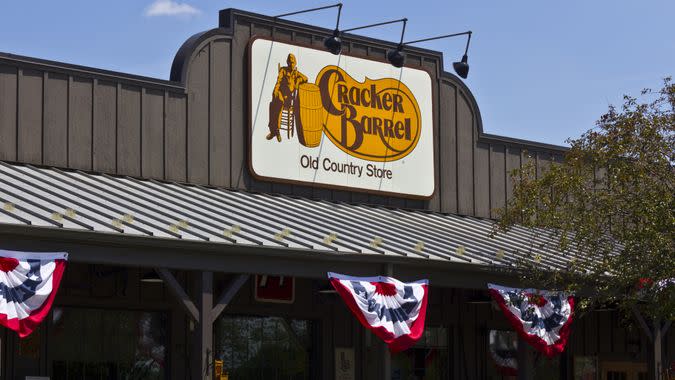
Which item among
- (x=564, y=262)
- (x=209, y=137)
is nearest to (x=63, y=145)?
(x=209, y=137)

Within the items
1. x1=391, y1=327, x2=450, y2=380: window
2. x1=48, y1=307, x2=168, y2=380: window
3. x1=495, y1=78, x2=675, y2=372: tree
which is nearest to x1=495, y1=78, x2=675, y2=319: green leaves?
x1=495, y1=78, x2=675, y2=372: tree

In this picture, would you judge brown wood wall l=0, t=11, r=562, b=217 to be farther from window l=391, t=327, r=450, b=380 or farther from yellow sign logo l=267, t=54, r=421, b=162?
window l=391, t=327, r=450, b=380

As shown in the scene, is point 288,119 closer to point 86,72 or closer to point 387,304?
point 86,72

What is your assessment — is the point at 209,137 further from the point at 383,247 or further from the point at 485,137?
the point at 485,137

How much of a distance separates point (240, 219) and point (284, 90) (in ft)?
13.1

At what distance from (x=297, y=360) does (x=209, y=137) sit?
13.2 feet

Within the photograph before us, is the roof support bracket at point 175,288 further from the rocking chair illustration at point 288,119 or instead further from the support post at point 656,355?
the support post at point 656,355

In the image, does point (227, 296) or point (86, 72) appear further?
point (86, 72)

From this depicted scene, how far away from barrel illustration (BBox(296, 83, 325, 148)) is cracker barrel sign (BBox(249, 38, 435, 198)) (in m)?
0.02

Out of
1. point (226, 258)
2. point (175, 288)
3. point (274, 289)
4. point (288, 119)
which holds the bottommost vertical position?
point (274, 289)

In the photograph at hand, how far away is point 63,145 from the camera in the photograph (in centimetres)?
2130

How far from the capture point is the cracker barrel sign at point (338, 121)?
2391 centimetres

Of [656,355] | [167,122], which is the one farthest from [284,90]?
[656,355]

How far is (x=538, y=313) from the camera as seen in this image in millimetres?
22703
